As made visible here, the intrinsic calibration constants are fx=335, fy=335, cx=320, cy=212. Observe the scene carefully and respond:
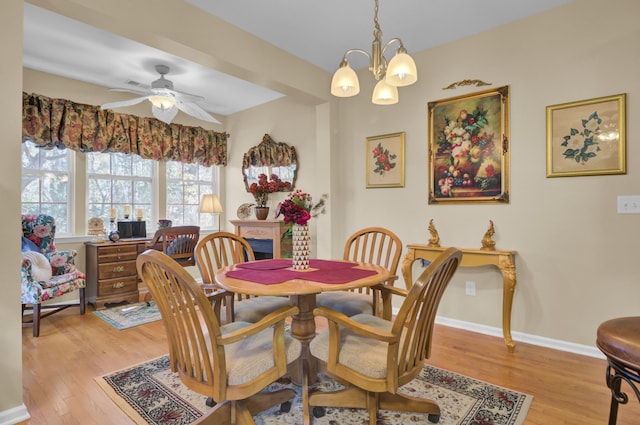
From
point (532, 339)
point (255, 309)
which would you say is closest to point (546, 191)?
point (532, 339)

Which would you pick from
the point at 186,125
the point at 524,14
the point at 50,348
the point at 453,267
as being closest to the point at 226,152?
the point at 186,125

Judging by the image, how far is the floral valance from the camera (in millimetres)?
3520

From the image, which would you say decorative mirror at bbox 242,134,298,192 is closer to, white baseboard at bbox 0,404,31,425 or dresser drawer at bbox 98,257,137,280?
dresser drawer at bbox 98,257,137,280

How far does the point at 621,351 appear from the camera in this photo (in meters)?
1.17

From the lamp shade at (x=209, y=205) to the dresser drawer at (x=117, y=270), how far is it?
→ 1.15 m

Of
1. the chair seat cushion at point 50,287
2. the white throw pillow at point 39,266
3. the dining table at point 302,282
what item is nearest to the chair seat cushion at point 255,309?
the dining table at point 302,282

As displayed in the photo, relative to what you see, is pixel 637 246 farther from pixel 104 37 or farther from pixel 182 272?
pixel 104 37

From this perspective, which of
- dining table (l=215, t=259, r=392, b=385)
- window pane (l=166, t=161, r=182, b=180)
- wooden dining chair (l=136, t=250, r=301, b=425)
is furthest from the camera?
window pane (l=166, t=161, r=182, b=180)

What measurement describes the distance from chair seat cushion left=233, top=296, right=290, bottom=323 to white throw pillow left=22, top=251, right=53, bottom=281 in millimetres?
2168

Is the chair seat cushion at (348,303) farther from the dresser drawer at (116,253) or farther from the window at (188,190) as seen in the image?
the window at (188,190)

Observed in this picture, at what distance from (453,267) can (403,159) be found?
7.00 feet

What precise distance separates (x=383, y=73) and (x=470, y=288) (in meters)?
2.13

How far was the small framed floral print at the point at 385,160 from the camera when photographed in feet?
11.3

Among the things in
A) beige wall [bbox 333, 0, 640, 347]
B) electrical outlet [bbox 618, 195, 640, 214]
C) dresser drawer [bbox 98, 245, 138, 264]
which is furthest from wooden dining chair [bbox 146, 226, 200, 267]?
electrical outlet [bbox 618, 195, 640, 214]
